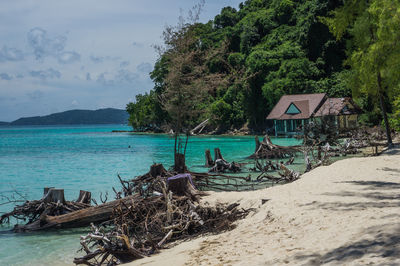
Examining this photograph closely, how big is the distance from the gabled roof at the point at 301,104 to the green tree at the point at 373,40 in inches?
1177

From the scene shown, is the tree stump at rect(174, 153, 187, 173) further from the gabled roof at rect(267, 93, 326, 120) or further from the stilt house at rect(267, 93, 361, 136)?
the gabled roof at rect(267, 93, 326, 120)

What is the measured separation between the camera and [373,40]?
68.2ft

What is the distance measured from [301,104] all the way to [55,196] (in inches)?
1892

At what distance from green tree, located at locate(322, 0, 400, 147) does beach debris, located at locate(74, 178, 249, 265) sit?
8.46m

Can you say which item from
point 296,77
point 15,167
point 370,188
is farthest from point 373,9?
point 296,77

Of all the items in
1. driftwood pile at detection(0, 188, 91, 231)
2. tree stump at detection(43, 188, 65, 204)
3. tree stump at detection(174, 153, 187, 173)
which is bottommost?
driftwood pile at detection(0, 188, 91, 231)

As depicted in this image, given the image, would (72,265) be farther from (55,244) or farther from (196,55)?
(196,55)

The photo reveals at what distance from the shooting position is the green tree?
44.3ft

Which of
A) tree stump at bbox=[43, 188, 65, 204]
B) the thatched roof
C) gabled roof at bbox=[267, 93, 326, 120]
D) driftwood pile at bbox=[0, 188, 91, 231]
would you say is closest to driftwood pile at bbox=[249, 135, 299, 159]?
driftwood pile at bbox=[0, 188, 91, 231]

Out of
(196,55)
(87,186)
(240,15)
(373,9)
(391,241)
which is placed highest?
(240,15)

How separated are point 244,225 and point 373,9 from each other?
45.2ft

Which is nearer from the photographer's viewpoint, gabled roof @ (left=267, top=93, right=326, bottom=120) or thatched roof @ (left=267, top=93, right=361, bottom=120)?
thatched roof @ (left=267, top=93, right=361, bottom=120)

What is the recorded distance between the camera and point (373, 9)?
17766 mm

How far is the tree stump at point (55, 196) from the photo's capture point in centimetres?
1180
